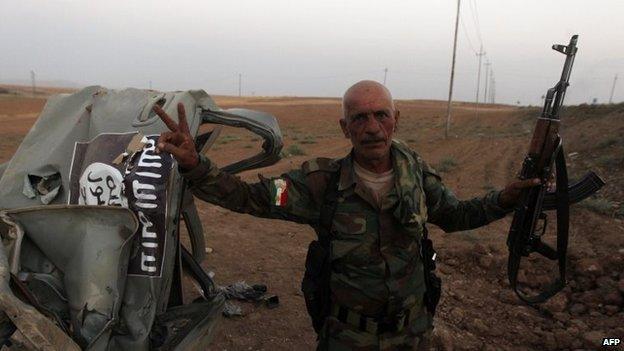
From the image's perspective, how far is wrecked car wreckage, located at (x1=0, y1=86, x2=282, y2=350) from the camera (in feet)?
6.68

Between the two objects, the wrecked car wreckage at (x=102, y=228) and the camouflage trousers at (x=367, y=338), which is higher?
the wrecked car wreckage at (x=102, y=228)

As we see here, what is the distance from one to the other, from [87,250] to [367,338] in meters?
1.29

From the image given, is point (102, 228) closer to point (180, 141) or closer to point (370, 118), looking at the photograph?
point (180, 141)

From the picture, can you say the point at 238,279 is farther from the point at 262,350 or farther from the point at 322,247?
the point at 322,247

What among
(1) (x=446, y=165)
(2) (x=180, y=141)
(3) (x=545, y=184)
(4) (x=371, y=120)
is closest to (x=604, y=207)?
(3) (x=545, y=184)

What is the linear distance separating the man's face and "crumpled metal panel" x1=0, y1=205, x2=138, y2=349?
1078 millimetres

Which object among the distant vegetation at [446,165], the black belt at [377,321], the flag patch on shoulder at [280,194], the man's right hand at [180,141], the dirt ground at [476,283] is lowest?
the dirt ground at [476,283]

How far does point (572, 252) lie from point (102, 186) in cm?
454

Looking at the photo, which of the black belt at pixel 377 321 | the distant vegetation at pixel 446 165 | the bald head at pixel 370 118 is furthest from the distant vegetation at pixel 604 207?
the bald head at pixel 370 118

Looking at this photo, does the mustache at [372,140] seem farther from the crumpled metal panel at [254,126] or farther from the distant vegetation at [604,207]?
the distant vegetation at [604,207]

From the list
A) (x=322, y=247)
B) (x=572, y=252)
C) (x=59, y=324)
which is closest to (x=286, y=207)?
(x=322, y=247)

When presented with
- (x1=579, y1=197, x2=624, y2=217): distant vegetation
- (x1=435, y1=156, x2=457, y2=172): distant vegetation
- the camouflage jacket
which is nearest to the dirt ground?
(x1=579, y1=197, x2=624, y2=217): distant vegetation

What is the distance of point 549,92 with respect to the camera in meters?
2.50

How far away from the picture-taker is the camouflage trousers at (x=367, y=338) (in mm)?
2217
